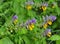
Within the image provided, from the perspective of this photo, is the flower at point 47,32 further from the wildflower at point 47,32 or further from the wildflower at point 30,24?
the wildflower at point 30,24

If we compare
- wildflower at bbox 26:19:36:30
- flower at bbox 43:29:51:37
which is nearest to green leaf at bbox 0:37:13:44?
wildflower at bbox 26:19:36:30

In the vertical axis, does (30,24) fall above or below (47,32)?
above

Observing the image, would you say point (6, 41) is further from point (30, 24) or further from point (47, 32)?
point (47, 32)

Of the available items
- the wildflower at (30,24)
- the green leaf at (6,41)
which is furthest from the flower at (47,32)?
the green leaf at (6,41)

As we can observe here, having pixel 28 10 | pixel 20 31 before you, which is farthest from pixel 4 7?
pixel 20 31

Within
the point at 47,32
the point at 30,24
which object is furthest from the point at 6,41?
the point at 47,32

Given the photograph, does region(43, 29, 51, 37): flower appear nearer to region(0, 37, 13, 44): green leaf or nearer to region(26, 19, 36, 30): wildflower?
region(26, 19, 36, 30): wildflower

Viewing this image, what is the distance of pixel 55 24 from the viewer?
3164 millimetres

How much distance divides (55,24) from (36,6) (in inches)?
14.7

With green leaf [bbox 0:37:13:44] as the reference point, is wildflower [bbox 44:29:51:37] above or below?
above

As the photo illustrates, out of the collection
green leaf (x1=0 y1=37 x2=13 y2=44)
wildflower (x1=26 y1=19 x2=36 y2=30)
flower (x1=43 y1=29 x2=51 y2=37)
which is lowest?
green leaf (x1=0 y1=37 x2=13 y2=44)

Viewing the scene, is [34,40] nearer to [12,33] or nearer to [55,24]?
[12,33]

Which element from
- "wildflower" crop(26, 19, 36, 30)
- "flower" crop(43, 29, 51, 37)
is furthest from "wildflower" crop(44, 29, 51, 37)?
"wildflower" crop(26, 19, 36, 30)

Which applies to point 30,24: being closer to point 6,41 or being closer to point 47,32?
point 47,32
